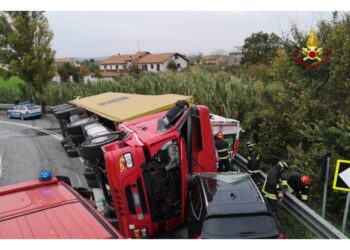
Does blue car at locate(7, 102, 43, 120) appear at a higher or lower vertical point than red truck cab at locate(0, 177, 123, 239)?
lower

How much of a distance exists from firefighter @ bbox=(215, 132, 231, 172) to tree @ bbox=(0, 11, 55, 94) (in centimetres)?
2055

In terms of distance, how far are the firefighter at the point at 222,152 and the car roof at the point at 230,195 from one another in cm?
219

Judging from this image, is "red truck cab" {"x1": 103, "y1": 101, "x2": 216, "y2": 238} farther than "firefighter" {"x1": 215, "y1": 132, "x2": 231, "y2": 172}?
No

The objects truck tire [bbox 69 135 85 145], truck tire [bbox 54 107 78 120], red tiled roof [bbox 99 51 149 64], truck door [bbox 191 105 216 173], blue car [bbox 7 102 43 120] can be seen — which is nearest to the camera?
truck door [bbox 191 105 216 173]

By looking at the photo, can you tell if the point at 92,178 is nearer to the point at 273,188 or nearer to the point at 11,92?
the point at 273,188

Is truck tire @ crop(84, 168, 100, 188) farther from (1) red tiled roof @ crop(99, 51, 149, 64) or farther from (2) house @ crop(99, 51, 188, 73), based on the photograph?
(1) red tiled roof @ crop(99, 51, 149, 64)

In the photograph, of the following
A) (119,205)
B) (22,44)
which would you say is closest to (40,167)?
(119,205)

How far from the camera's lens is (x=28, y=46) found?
25.1 meters

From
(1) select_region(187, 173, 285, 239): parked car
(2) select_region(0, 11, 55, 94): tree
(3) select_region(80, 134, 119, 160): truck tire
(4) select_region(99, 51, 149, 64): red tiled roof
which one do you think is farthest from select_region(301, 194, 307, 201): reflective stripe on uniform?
(4) select_region(99, 51, 149, 64): red tiled roof

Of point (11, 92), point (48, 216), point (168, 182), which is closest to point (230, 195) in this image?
point (168, 182)

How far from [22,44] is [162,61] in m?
43.1

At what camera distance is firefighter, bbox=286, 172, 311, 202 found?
6523 millimetres

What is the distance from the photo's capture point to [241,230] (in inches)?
187

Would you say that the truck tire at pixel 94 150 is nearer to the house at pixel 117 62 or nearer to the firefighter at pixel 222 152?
the firefighter at pixel 222 152
